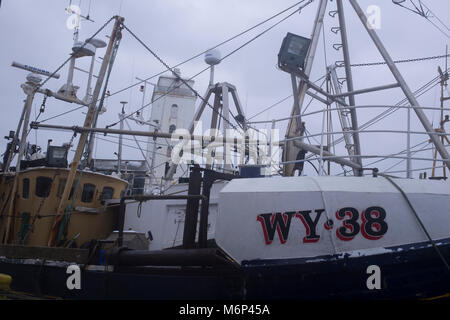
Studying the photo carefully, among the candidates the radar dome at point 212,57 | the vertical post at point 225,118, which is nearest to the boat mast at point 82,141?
the radar dome at point 212,57

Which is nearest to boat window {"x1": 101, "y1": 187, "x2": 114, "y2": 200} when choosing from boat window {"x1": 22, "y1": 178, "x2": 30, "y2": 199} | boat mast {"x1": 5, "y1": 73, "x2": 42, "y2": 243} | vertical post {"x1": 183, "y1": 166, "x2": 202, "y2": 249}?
boat window {"x1": 22, "y1": 178, "x2": 30, "y2": 199}

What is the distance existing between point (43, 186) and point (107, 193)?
64.2 inches

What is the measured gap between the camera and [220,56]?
420 inches

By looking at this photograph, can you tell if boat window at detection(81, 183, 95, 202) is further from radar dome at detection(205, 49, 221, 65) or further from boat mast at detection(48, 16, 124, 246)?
radar dome at detection(205, 49, 221, 65)

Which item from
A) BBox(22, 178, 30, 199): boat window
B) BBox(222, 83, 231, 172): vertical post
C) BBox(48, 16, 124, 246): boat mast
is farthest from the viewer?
BBox(22, 178, 30, 199): boat window

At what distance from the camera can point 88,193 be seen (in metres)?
10.6

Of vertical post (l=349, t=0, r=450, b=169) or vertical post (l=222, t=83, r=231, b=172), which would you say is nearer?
vertical post (l=349, t=0, r=450, b=169)

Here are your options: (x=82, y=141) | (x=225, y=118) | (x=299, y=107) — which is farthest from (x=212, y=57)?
(x=82, y=141)

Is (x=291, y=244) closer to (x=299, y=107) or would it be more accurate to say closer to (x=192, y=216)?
(x=192, y=216)

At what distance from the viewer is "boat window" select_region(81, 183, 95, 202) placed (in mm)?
10508

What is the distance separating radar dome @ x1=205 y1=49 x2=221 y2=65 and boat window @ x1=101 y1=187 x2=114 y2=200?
4.41 m

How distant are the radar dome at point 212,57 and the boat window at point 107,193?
441 cm

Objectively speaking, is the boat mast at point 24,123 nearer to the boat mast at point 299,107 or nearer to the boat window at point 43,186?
the boat window at point 43,186
